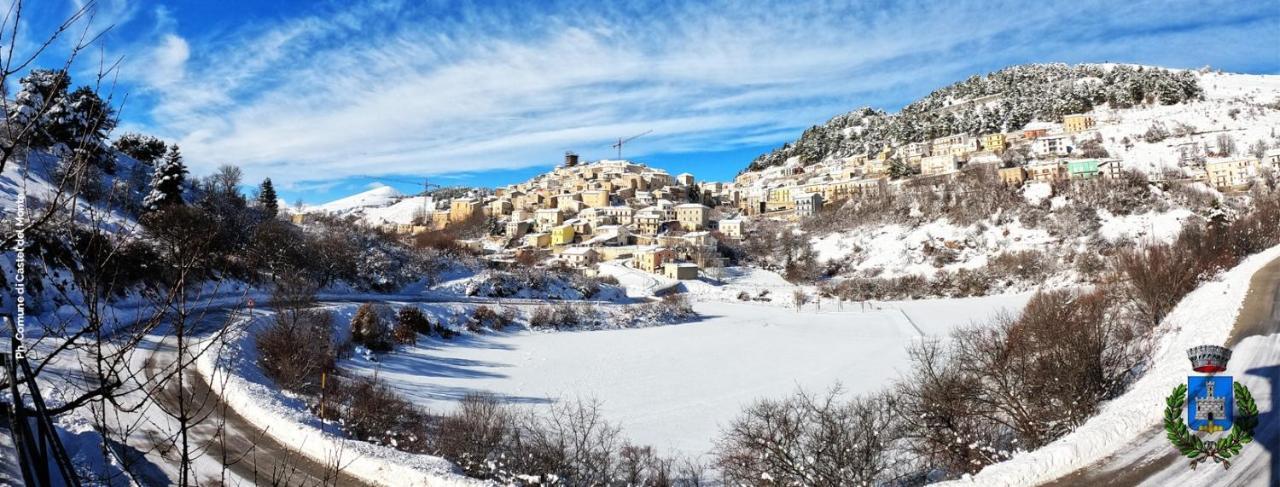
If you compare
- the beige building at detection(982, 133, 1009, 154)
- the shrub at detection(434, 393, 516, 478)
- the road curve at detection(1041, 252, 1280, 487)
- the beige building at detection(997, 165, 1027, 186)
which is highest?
the beige building at detection(982, 133, 1009, 154)

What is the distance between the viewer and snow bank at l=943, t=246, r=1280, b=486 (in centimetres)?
829

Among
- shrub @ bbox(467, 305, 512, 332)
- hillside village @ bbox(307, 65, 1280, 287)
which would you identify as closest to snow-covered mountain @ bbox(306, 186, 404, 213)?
hillside village @ bbox(307, 65, 1280, 287)

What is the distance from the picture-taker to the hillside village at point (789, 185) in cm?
5919

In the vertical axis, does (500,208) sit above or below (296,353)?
above

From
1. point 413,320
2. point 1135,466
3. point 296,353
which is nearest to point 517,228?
point 413,320

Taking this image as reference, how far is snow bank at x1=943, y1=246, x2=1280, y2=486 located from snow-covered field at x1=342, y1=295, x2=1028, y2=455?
6884mm

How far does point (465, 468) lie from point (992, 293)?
45877 mm

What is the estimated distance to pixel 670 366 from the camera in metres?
23.9

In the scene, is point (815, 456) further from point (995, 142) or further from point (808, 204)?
point (995, 142)

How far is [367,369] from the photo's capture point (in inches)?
804

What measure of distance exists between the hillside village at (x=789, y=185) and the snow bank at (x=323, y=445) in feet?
144

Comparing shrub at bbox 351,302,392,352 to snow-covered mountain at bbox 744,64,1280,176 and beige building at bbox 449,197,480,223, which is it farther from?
beige building at bbox 449,197,480,223

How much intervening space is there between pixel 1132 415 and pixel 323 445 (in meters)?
12.6

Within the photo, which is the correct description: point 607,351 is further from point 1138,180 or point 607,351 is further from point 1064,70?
point 1064,70
